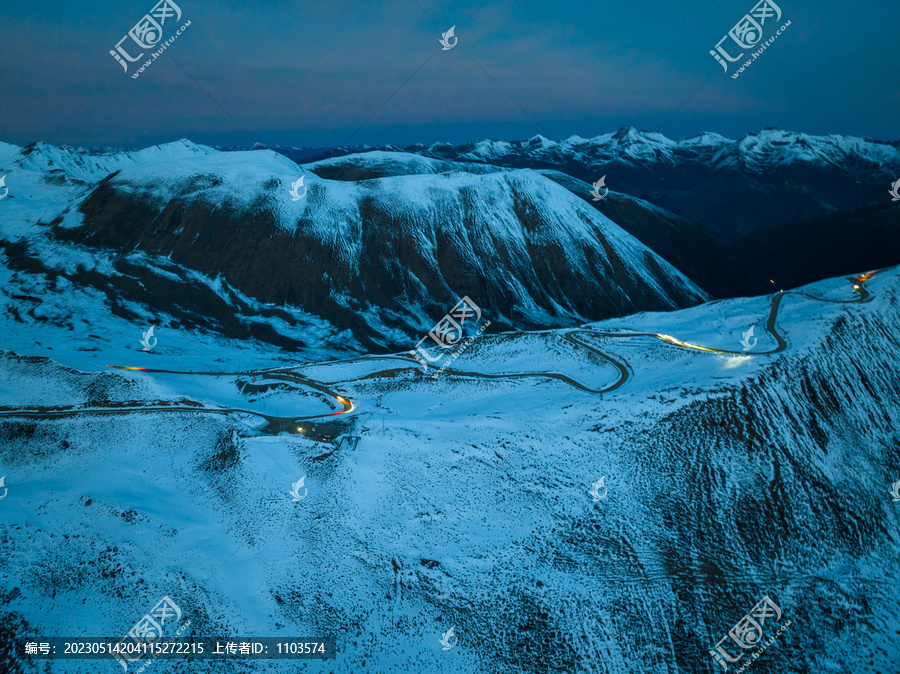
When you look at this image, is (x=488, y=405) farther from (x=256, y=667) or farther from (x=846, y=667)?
(x=846, y=667)

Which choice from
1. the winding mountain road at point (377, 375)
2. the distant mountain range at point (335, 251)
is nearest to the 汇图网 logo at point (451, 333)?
the winding mountain road at point (377, 375)

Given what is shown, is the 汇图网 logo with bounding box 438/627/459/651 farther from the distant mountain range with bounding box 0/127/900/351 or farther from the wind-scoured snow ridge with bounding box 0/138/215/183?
the wind-scoured snow ridge with bounding box 0/138/215/183

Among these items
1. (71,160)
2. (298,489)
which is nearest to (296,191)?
(298,489)

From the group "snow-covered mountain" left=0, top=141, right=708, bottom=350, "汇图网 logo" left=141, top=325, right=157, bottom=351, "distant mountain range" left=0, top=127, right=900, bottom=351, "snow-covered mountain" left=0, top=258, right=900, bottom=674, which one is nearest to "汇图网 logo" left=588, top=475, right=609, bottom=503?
"snow-covered mountain" left=0, top=258, right=900, bottom=674

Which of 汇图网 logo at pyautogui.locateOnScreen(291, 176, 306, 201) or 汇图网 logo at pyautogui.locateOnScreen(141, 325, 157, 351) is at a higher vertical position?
汇图网 logo at pyautogui.locateOnScreen(291, 176, 306, 201)

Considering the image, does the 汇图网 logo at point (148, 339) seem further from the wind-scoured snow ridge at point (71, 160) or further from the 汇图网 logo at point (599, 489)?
the wind-scoured snow ridge at point (71, 160)

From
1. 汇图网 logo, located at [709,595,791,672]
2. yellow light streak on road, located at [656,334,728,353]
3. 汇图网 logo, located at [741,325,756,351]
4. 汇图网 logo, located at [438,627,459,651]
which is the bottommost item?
汇图网 logo, located at [438,627,459,651]

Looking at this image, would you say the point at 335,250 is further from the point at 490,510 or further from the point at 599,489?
the point at 599,489
